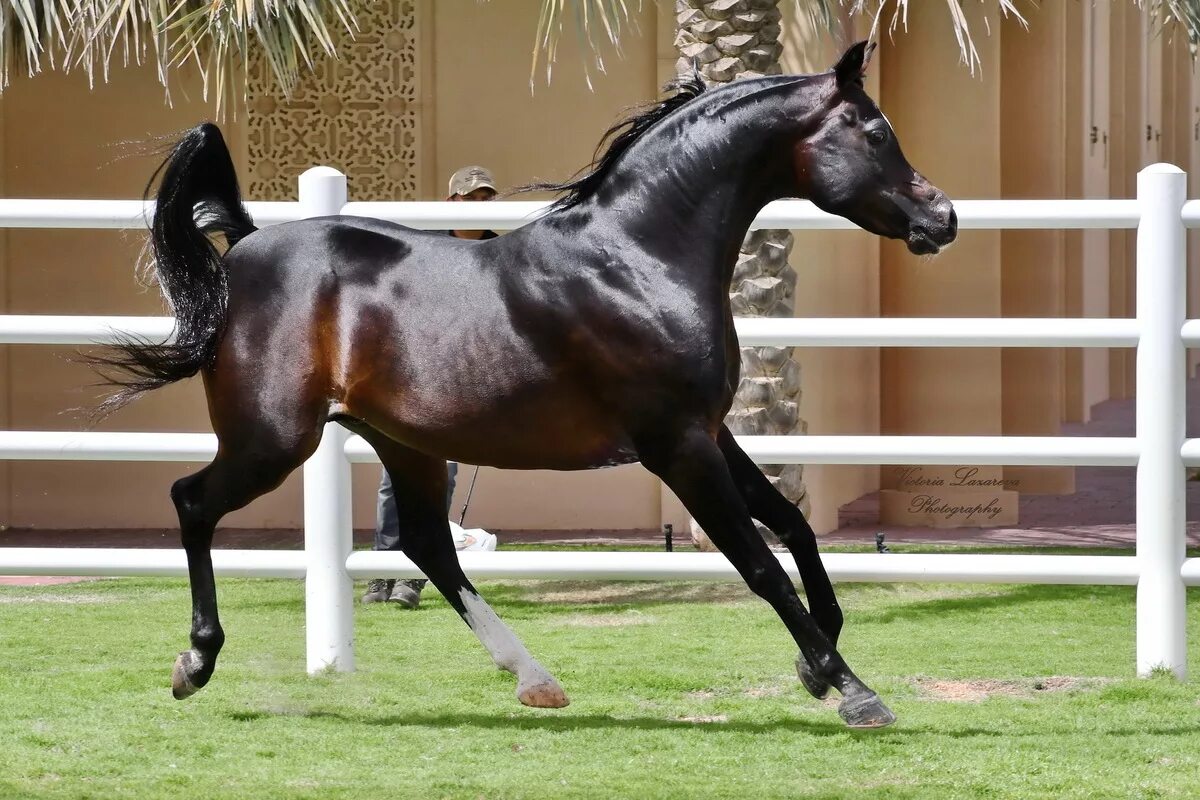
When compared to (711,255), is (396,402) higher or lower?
lower

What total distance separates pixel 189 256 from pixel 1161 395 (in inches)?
118

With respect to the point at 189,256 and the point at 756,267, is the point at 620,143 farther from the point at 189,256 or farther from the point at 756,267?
the point at 756,267

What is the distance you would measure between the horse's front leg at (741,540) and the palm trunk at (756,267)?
4197mm

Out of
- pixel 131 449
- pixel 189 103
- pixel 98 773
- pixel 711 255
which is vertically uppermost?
pixel 189 103

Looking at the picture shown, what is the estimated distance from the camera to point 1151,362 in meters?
5.64

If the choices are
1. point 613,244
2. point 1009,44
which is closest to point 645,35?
point 1009,44

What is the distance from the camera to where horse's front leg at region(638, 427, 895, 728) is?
14.9ft

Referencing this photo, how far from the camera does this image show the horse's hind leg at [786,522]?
487 cm

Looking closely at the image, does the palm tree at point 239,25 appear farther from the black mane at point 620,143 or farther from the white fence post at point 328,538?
the black mane at point 620,143

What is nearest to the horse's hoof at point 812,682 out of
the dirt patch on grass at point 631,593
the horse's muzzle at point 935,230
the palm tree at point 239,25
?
the horse's muzzle at point 935,230

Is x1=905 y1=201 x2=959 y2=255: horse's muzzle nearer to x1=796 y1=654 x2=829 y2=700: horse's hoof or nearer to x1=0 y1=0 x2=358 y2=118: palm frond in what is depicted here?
x1=796 y1=654 x2=829 y2=700: horse's hoof

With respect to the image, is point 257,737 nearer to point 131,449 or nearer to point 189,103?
point 131,449

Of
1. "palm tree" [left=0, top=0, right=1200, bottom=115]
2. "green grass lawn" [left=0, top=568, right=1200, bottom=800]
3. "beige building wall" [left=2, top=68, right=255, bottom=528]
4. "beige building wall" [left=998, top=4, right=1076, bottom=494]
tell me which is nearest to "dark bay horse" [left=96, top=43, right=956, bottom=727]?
"green grass lawn" [left=0, top=568, right=1200, bottom=800]

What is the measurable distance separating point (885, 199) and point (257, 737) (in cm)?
224
